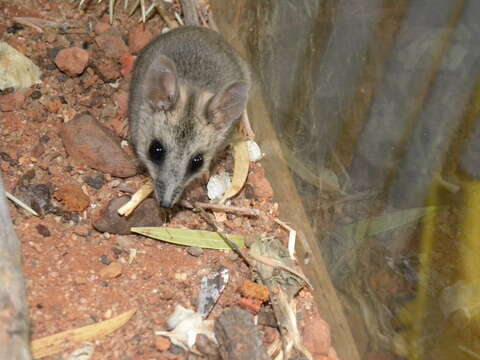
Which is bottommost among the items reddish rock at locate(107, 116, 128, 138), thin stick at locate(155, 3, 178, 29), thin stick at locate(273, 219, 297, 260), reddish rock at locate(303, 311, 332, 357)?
reddish rock at locate(303, 311, 332, 357)

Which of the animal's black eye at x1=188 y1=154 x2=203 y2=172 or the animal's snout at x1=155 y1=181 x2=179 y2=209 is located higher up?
the animal's black eye at x1=188 y1=154 x2=203 y2=172

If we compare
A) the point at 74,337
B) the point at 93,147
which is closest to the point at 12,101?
the point at 93,147

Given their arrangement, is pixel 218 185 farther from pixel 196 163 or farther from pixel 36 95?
pixel 36 95

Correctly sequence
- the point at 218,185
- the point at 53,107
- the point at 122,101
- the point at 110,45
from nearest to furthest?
the point at 53,107 → the point at 218,185 → the point at 122,101 → the point at 110,45

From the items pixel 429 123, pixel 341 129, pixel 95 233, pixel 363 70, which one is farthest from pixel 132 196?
pixel 429 123

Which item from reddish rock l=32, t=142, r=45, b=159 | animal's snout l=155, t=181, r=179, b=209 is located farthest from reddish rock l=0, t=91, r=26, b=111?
animal's snout l=155, t=181, r=179, b=209

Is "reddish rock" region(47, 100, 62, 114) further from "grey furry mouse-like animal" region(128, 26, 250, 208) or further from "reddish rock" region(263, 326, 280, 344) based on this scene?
"reddish rock" region(263, 326, 280, 344)

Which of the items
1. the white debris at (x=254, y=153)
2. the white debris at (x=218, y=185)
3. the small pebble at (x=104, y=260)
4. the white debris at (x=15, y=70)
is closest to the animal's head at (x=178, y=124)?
the white debris at (x=218, y=185)
